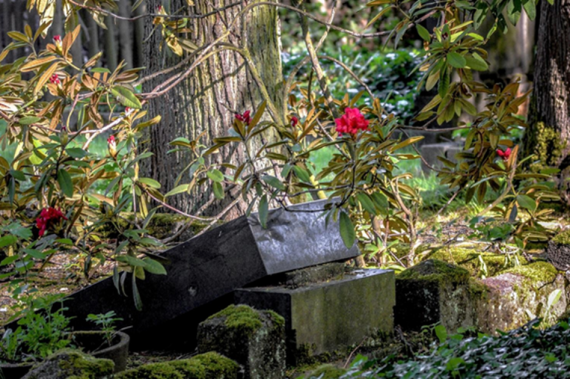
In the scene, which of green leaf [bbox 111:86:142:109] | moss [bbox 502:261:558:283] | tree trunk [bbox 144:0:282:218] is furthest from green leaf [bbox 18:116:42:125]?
moss [bbox 502:261:558:283]

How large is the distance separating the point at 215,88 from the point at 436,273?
Answer: 183cm

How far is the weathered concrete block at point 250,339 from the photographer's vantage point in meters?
2.88

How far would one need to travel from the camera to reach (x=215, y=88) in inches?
177

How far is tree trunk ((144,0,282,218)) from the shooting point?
4.48m

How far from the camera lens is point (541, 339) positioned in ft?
8.61

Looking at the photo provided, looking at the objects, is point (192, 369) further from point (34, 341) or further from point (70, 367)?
point (34, 341)

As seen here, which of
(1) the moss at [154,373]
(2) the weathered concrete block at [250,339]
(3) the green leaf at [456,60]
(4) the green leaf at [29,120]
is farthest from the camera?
(4) the green leaf at [29,120]

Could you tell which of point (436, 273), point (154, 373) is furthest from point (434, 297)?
point (154, 373)

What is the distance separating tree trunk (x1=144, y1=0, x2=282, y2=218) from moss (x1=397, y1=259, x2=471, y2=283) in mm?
1173

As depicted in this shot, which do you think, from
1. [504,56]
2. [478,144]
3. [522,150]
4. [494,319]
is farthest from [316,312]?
[504,56]

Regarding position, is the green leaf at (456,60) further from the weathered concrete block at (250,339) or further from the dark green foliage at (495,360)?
the weathered concrete block at (250,339)

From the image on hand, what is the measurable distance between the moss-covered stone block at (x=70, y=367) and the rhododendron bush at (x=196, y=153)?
72 centimetres

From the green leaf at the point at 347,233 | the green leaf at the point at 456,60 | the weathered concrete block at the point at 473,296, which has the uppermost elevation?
the green leaf at the point at 456,60

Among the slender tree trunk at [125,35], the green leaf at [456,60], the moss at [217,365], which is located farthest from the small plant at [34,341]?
the slender tree trunk at [125,35]
